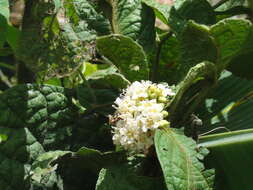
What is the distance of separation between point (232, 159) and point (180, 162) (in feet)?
0.59

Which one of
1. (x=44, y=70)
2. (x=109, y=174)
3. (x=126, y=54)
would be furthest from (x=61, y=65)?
(x=109, y=174)

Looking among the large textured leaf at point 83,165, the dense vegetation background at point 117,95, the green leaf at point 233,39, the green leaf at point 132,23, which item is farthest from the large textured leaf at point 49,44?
the green leaf at point 233,39

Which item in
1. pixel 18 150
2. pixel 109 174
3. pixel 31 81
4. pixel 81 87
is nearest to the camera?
pixel 109 174

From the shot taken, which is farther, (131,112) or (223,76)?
(223,76)

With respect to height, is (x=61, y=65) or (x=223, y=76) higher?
(x=61, y=65)

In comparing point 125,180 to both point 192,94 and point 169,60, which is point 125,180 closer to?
point 192,94

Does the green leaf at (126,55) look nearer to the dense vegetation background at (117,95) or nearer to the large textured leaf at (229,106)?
the dense vegetation background at (117,95)

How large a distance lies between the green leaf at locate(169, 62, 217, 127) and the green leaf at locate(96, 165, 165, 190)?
0.55 ft

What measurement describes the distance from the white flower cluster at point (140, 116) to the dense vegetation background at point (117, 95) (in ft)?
0.12

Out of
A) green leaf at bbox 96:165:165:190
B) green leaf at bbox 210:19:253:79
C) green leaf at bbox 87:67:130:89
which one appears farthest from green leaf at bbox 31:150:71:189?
green leaf at bbox 210:19:253:79

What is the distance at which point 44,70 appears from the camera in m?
1.29

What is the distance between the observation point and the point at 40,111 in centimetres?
127

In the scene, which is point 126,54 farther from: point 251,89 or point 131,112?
point 251,89

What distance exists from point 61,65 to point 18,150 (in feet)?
0.78
